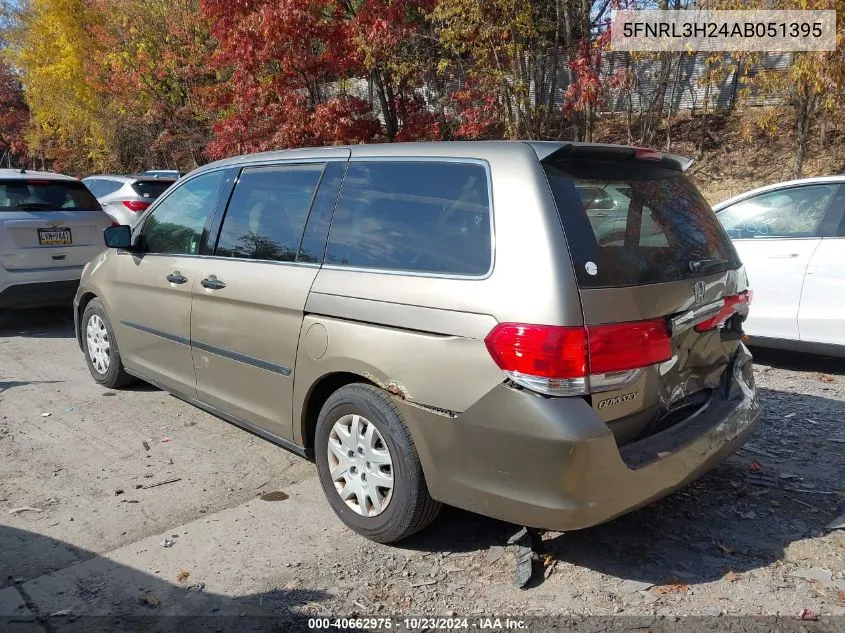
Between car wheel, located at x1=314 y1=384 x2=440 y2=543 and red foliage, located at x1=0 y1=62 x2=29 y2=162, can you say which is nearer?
car wheel, located at x1=314 y1=384 x2=440 y2=543

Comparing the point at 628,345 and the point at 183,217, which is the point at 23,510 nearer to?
the point at 183,217

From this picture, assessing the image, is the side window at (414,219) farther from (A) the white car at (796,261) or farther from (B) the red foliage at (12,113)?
(B) the red foliage at (12,113)

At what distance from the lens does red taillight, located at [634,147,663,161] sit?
336 centimetres

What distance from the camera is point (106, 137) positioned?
24328 millimetres

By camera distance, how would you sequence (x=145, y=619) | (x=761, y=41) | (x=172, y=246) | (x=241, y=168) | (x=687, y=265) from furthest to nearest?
(x=761, y=41) < (x=172, y=246) < (x=241, y=168) < (x=687, y=265) < (x=145, y=619)

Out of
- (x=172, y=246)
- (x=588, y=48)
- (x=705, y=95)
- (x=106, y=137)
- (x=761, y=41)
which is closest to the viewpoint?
(x=172, y=246)

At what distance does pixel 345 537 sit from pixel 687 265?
2093 millimetres

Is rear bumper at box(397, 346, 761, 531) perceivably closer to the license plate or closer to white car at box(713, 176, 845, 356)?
white car at box(713, 176, 845, 356)

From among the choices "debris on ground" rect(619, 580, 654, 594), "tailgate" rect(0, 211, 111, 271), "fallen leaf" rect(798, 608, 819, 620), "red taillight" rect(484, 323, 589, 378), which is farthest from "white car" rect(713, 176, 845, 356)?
"tailgate" rect(0, 211, 111, 271)

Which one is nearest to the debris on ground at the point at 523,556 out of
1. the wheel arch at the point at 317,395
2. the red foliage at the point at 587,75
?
the wheel arch at the point at 317,395

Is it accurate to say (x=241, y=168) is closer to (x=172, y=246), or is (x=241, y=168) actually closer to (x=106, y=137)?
(x=172, y=246)

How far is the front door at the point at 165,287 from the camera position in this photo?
460cm

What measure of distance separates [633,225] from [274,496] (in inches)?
94.5

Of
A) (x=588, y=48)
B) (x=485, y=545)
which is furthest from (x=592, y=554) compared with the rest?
(x=588, y=48)
